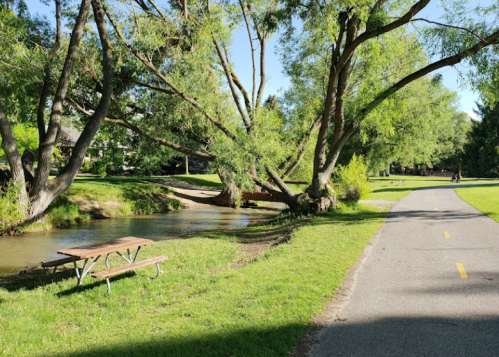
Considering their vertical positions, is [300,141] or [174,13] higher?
[174,13]

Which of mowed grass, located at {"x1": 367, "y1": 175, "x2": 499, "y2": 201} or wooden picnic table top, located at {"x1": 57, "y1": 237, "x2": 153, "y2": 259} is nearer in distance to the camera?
wooden picnic table top, located at {"x1": 57, "y1": 237, "x2": 153, "y2": 259}

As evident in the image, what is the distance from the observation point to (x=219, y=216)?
23109 millimetres

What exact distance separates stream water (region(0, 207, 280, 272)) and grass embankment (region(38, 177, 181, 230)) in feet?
3.44

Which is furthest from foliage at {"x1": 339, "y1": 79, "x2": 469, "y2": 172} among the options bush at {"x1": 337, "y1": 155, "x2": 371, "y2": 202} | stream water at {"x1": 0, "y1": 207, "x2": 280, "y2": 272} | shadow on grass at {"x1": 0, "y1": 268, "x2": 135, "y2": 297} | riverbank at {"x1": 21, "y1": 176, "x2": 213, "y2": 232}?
shadow on grass at {"x1": 0, "y1": 268, "x2": 135, "y2": 297}

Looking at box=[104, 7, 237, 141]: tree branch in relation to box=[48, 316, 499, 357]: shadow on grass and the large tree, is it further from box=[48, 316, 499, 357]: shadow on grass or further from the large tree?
box=[48, 316, 499, 357]: shadow on grass

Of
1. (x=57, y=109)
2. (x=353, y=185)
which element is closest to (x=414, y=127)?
(x=353, y=185)

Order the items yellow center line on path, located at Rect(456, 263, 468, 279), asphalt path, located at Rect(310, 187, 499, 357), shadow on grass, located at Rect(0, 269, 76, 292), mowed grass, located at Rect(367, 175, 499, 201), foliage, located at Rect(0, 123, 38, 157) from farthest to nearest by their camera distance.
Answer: foliage, located at Rect(0, 123, 38, 157) < mowed grass, located at Rect(367, 175, 499, 201) < shadow on grass, located at Rect(0, 269, 76, 292) < yellow center line on path, located at Rect(456, 263, 468, 279) < asphalt path, located at Rect(310, 187, 499, 357)

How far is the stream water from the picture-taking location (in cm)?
1211

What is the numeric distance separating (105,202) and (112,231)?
627 cm

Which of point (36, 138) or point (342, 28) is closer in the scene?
point (342, 28)

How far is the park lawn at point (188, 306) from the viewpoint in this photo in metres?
4.70

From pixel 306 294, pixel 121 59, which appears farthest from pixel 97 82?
pixel 306 294

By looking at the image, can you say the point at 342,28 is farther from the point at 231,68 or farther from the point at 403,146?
the point at 403,146

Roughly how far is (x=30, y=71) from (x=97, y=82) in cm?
243
